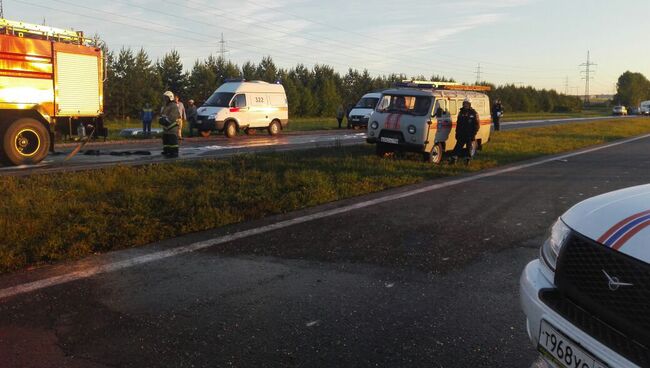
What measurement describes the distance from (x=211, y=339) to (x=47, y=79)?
10453mm

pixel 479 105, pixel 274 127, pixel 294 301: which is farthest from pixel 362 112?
pixel 294 301

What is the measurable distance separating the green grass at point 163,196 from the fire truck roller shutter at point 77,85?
3.46 metres

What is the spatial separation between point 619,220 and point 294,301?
238 centimetres

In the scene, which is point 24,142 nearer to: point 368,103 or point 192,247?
point 192,247

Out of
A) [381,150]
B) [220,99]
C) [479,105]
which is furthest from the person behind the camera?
[220,99]

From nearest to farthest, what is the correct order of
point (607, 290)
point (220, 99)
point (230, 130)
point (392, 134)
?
point (607, 290) → point (392, 134) → point (230, 130) → point (220, 99)

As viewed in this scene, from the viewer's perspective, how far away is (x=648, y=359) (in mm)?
1955

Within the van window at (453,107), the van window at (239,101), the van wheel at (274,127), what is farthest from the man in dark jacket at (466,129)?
the van wheel at (274,127)

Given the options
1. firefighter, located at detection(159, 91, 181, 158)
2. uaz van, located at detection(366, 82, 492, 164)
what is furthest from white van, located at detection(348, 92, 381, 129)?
firefighter, located at detection(159, 91, 181, 158)

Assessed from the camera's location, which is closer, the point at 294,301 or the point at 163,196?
the point at 294,301

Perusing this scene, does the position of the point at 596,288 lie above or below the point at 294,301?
above

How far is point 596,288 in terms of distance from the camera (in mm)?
2279

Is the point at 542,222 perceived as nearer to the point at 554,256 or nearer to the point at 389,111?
the point at 554,256

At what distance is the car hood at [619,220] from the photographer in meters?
2.16
